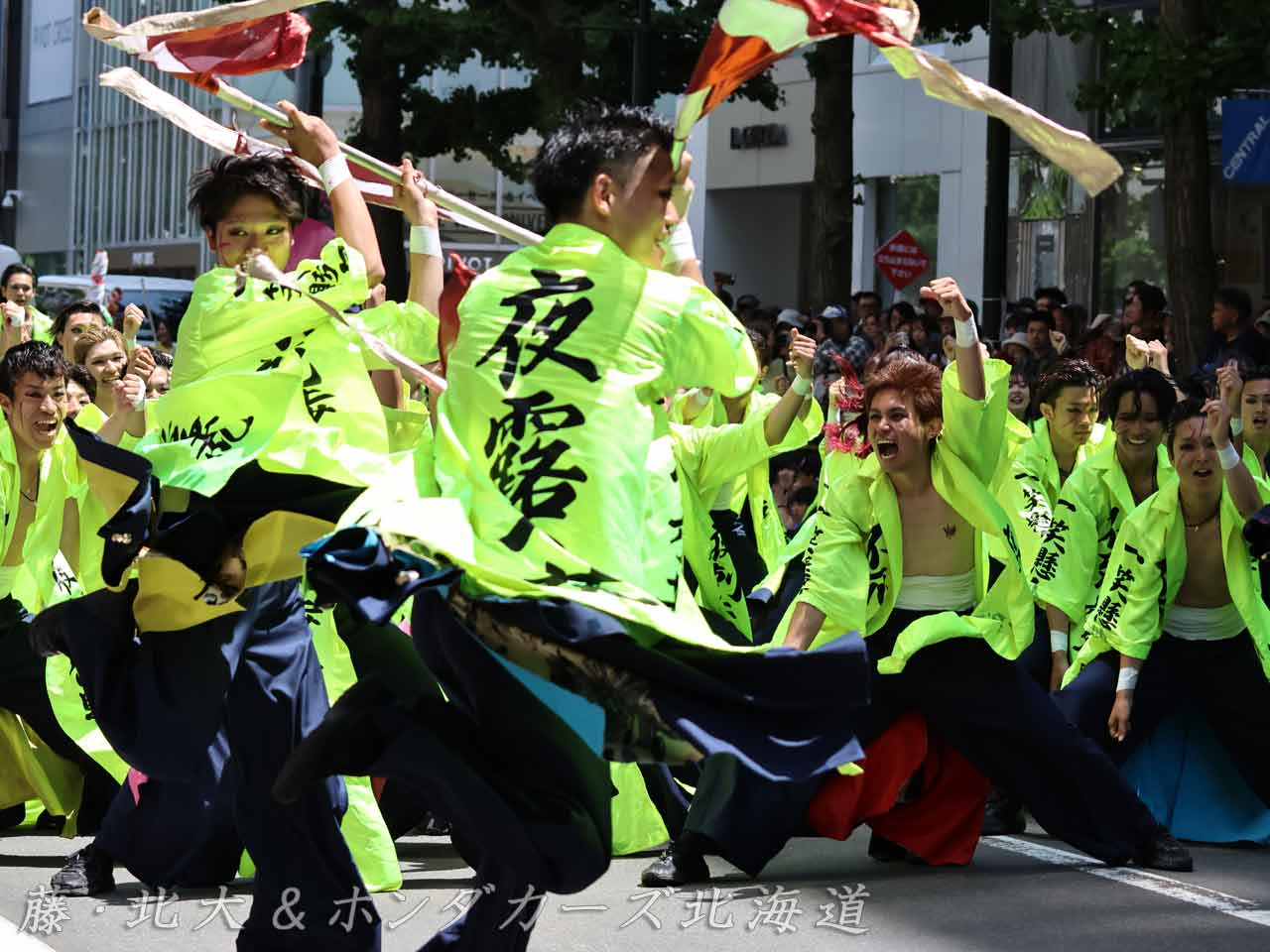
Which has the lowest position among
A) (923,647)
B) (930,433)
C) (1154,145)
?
(923,647)

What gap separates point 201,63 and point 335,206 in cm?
65

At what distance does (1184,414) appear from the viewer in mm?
8242

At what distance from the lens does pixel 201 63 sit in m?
6.40

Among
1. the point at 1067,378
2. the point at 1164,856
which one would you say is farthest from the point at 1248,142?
the point at 1164,856

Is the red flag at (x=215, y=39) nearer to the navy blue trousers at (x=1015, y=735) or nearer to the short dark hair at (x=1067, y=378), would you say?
the navy blue trousers at (x=1015, y=735)

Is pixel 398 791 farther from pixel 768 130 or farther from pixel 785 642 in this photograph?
pixel 768 130

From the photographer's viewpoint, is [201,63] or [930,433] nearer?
[201,63]

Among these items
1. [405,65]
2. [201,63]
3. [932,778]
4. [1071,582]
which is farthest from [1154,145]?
[201,63]

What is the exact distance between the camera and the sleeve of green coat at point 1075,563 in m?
8.79

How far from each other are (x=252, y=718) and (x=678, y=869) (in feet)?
6.84

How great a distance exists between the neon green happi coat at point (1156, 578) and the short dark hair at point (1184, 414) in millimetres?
173

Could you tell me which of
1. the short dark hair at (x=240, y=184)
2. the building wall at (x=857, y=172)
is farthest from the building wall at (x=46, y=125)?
the short dark hair at (x=240, y=184)

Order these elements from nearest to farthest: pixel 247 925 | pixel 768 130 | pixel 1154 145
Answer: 1. pixel 247 925
2. pixel 1154 145
3. pixel 768 130

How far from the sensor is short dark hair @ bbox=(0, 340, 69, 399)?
825cm
